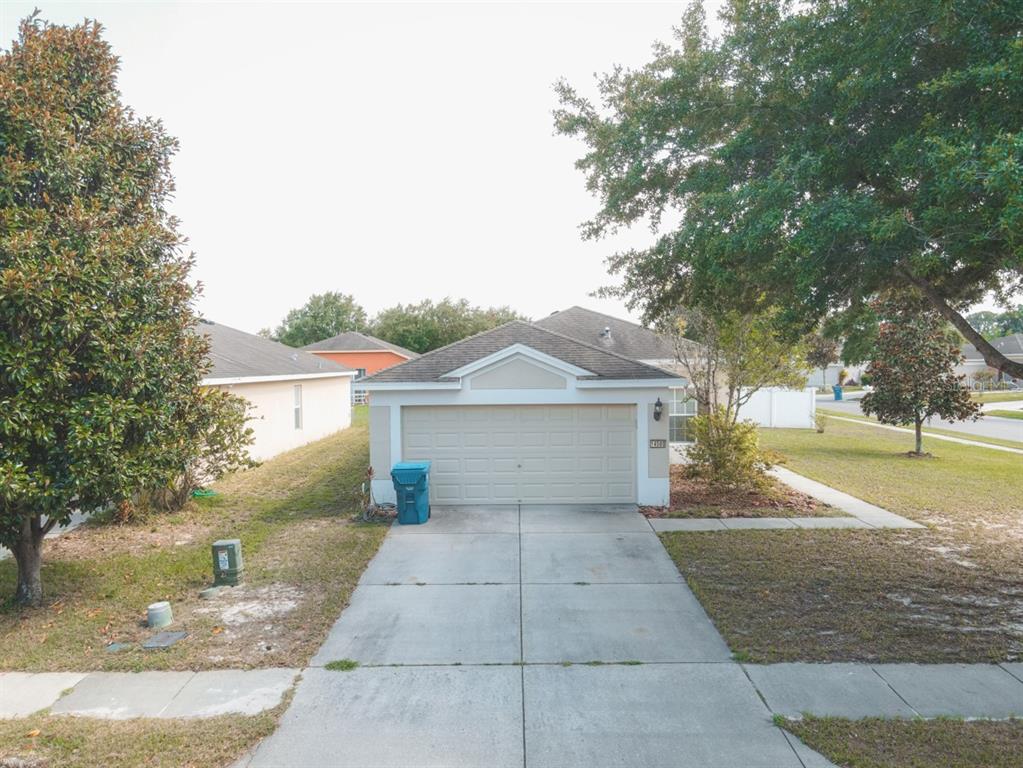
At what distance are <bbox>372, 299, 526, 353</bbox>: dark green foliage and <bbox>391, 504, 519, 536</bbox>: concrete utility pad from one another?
139ft

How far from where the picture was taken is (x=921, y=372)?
1662 cm

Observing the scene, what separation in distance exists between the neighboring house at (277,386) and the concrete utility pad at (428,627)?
7750mm

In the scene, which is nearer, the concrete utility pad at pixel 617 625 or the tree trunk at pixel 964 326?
the concrete utility pad at pixel 617 625

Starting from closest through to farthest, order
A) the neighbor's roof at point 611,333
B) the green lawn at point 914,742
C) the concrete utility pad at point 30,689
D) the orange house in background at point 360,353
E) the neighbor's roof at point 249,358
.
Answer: the green lawn at point 914,742 → the concrete utility pad at point 30,689 → the neighbor's roof at point 249,358 → the neighbor's roof at point 611,333 → the orange house in background at point 360,353

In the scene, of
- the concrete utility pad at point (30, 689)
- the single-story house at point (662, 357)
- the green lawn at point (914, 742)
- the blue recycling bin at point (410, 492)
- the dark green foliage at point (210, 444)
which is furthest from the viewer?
the single-story house at point (662, 357)

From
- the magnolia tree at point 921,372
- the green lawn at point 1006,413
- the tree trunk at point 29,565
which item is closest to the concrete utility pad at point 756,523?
the magnolia tree at point 921,372

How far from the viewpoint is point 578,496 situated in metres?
11.9

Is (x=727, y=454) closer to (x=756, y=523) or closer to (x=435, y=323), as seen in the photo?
(x=756, y=523)

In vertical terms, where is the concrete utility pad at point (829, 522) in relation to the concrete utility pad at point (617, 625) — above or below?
above

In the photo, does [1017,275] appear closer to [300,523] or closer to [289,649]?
[289,649]

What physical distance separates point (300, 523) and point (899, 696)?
925 cm

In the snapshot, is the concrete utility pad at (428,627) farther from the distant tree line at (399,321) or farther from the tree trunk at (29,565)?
the distant tree line at (399,321)

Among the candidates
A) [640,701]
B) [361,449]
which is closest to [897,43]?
[640,701]

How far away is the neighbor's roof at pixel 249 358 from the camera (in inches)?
618
